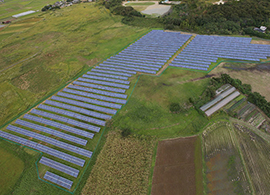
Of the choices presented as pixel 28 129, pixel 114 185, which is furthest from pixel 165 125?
pixel 28 129

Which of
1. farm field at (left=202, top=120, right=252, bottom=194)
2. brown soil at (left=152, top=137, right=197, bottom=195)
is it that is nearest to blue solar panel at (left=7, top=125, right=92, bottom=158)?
brown soil at (left=152, top=137, right=197, bottom=195)

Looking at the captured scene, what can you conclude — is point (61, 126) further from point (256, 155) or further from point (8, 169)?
point (256, 155)

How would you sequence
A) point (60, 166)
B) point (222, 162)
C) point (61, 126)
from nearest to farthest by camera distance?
point (222, 162) → point (60, 166) → point (61, 126)

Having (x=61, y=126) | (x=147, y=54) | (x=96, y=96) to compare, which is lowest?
(x=61, y=126)

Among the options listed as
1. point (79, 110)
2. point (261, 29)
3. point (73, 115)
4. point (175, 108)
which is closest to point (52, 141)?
point (73, 115)

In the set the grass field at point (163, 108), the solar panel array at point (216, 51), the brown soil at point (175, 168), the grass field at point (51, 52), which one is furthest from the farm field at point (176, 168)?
the grass field at point (51, 52)

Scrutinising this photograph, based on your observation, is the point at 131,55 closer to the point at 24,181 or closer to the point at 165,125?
the point at 165,125

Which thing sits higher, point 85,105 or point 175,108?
point 175,108

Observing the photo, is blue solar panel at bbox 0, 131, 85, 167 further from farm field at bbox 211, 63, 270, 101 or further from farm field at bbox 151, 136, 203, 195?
farm field at bbox 211, 63, 270, 101

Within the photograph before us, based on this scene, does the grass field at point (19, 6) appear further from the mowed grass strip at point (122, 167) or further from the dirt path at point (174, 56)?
the mowed grass strip at point (122, 167)
